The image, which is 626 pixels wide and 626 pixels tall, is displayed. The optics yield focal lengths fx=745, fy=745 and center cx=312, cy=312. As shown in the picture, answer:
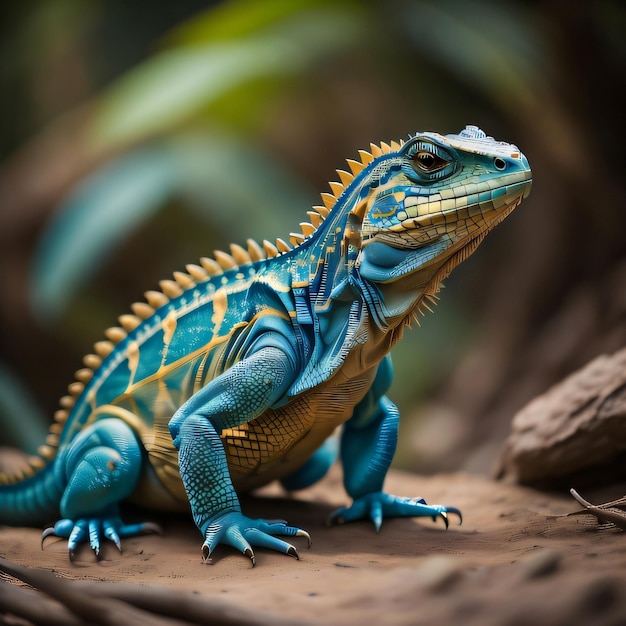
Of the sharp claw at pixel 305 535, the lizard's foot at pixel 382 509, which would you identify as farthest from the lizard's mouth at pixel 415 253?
the lizard's foot at pixel 382 509

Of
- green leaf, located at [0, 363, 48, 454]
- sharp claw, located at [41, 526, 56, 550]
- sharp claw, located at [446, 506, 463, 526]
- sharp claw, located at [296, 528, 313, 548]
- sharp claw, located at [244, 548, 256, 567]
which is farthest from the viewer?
green leaf, located at [0, 363, 48, 454]

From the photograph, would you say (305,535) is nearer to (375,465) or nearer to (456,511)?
(375,465)

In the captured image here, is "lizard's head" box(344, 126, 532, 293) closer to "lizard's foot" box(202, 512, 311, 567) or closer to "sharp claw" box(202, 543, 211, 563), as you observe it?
"lizard's foot" box(202, 512, 311, 567)

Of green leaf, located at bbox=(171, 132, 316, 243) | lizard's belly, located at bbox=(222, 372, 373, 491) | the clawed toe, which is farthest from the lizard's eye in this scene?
green leaf, located at bbox=(171, 132, 316, 243)

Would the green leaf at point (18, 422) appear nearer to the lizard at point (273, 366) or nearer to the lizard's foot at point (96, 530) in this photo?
the lizard at point (273, 366)

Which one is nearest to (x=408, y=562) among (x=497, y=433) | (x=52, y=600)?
(x=52, y=600)

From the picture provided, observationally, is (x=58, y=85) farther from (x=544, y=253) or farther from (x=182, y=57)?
(x=544, y=253)
